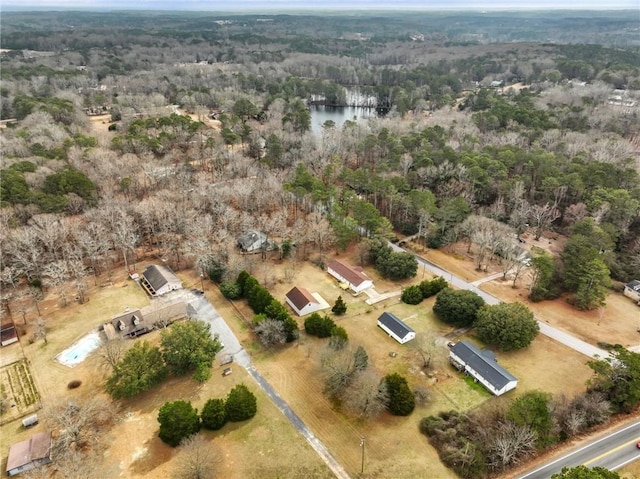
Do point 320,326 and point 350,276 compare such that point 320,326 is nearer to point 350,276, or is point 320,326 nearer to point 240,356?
point 240,356

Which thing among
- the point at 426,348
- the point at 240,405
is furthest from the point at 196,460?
the point at 426,348

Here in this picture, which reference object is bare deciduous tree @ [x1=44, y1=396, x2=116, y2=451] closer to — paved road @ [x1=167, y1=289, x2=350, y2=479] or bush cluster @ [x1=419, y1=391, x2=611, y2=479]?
paved road @ [x1=167, y1=289, x2=350, y2=479]

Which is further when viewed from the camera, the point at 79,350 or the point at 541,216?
the point at 541,216

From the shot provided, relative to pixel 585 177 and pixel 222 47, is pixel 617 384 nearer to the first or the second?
pixel 585 177

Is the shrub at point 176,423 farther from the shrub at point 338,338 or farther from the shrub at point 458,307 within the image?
the shrub at point 458,307

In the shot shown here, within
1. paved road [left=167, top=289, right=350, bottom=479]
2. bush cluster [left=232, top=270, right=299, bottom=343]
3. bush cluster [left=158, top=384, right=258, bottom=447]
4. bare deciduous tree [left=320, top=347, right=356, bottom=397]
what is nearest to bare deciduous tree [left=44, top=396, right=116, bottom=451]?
bush cluster [left=158, top=384, right=258, bottom=447]

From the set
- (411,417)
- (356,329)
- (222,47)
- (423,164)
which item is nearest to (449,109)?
(423,164)

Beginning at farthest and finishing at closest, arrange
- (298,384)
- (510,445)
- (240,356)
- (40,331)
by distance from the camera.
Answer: (40,331)
(240,356)
(298,384)
(510,445)
